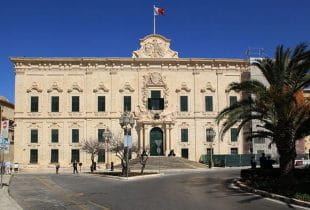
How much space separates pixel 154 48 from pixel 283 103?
38.2 m

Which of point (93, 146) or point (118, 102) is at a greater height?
point (118, 102)

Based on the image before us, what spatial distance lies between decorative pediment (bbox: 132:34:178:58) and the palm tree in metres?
35.2

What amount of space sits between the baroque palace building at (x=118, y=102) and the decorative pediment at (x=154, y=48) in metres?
0.12

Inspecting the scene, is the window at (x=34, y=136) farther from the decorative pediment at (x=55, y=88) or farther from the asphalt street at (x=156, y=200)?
the asphalt street at (x=156, y=200)

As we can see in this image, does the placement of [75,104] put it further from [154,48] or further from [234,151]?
[234,151]

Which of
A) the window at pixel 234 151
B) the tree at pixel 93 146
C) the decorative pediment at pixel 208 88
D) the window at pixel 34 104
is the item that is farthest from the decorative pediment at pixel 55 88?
the window at pixel 234 151

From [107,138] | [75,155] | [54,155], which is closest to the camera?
[107,138]

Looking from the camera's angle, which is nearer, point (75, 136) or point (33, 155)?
point (33, 155)

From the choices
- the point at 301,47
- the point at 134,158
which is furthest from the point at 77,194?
the point at 134,158

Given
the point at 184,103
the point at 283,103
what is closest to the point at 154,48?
the point at 184,103

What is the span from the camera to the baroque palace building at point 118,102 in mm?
57406

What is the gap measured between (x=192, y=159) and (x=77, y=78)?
688 inches

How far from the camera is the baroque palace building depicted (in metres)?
57.4

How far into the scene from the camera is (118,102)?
58.4 meters
